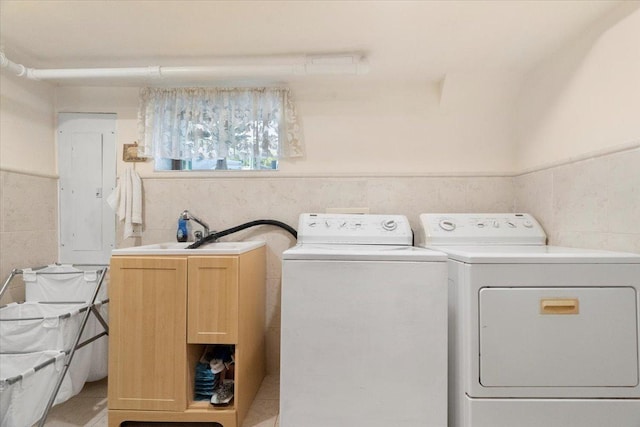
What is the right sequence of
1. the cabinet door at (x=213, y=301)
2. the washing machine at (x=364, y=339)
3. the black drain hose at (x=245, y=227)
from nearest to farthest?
the washing machine at (x=364, y=339) → the cabinet door at (x=213, y=301) → the black drain hose at (x=245, y=227)

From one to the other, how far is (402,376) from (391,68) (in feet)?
6.05

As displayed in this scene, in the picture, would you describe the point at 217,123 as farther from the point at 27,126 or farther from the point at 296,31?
the point at 27,126

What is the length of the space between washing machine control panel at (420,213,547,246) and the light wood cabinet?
121cm

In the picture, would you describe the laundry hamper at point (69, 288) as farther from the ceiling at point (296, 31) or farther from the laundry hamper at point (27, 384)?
the ceiling at point (296, 31)

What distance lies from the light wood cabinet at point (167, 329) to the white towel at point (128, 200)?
67 centimetres

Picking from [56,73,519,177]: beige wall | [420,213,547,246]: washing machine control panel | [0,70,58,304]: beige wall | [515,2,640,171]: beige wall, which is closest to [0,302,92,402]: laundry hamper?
[0,70,58,304]: beige wall

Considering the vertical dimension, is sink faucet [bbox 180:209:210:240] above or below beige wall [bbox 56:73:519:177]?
below

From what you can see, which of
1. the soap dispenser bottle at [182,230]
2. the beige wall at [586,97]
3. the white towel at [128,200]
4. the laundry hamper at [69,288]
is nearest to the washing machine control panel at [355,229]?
the soap dispenser bottle at [182,230]

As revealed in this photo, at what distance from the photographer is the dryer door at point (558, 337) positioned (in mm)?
1222

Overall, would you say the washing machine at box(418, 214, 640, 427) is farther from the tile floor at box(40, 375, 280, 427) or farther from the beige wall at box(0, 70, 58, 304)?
the beige wall at box(0, 70, 58, 304)

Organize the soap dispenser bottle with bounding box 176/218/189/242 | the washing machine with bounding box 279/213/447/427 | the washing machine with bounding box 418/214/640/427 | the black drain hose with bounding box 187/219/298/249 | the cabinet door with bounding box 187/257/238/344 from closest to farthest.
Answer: the washing machine with bounding box 418/214/640/427, the washing machine with bounding box 279/213/447/427, the cabinet door with bounding box 187/257/238/344, the black drain hose with bounding box 187/219/298/249, the soap dispenser bottle with bounding box 176/218/189/242

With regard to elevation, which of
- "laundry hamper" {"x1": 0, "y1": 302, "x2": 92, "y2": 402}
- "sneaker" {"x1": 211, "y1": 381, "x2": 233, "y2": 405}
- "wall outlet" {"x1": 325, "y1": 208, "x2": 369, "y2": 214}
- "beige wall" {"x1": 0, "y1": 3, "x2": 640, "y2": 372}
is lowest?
"sneaker" {"x1": 211, "y1": 381, "x2": 233, "y2": 405}

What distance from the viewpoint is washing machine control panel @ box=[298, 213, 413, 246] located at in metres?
1.99

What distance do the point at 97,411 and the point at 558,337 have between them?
238 centimetres
